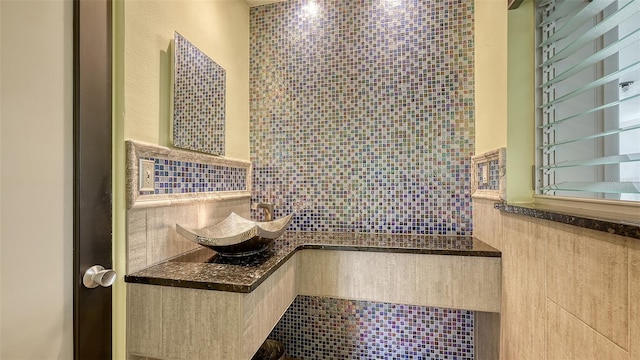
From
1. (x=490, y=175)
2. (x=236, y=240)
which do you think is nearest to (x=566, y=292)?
(x=490, y=175)

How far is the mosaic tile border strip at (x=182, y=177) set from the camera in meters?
1.06

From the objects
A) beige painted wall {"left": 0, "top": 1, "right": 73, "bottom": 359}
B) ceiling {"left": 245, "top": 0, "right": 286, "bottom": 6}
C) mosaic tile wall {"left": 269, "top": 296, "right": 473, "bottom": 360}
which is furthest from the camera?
ceiling {"left": 245, "top": 0, "right": 286, "bottom": 6}

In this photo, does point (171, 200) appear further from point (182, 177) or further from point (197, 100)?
point (197, 100)

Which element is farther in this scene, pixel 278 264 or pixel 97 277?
pixel 278 264

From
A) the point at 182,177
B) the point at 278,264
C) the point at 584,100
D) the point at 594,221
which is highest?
the point at 584,100

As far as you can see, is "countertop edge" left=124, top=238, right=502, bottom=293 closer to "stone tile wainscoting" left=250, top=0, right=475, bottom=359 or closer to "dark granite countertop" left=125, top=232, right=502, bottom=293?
"dark granite countertop" left=125, top=232, right=502, bottom=293

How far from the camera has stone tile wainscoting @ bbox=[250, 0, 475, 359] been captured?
1723mm

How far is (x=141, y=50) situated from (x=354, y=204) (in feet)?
4.41

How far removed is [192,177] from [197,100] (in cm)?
39

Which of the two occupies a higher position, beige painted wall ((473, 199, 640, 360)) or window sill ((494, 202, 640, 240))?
window sill ((494, 202, 640, 240))

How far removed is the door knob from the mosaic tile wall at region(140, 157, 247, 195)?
297mm

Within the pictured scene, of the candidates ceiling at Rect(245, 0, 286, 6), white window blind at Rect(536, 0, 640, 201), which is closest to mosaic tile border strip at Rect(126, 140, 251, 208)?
ceiling at Rect(245, 0, 286, 6)

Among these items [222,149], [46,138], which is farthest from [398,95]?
[46,138]

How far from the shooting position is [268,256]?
1.28 m
